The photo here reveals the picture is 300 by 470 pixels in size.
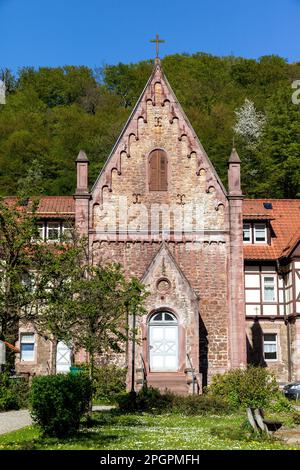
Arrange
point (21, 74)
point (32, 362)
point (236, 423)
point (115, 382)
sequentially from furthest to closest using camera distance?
point (21, 74) → point (32, 362) → point (115, 382) → point (236, 423)

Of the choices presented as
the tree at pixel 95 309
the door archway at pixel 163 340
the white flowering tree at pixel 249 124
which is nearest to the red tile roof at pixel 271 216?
the door archway at pixel 163 340

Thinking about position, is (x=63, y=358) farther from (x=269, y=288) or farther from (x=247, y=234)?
(x=247, y=234)

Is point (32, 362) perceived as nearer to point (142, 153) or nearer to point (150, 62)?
point (142, 153)

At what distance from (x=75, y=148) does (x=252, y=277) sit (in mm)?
35612

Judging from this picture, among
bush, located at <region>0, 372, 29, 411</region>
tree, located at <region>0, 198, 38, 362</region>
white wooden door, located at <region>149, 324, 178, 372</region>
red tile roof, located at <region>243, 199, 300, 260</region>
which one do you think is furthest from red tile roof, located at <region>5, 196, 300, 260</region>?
tree, located at <region>0, 198, 38, 362</region>

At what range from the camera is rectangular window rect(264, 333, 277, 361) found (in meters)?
41.2

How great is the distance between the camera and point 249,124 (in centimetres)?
7275

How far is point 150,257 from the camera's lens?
3503cm

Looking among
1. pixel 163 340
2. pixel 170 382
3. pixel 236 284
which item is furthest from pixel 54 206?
pixel 170 382

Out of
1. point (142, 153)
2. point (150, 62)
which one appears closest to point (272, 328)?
point (142, 153)

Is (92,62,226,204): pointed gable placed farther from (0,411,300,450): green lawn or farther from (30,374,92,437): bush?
(30,374,92,437): bush

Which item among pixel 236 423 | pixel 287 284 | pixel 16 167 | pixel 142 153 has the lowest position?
pixel 236 423

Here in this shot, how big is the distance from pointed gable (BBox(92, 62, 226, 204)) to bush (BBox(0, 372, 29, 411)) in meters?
11.6

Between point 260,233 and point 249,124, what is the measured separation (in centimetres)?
3164
